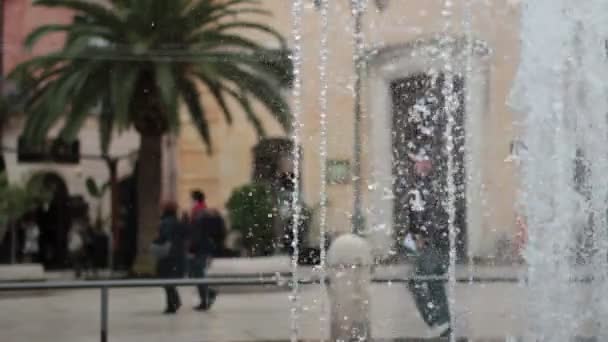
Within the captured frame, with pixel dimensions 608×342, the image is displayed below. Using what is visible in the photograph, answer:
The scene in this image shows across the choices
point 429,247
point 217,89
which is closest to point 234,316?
point 429,247

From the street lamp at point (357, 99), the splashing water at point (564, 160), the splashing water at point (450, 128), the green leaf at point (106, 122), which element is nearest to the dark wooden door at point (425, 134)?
the splashing water at point (450, 128)

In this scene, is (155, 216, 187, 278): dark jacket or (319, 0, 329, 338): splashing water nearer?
(319, 0, 329, 338): splashing water

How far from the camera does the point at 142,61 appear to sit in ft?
46.5

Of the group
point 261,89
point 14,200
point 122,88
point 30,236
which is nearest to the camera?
point 261,89

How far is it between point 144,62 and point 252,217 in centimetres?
294

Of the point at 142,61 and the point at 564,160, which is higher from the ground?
the point at 142,61

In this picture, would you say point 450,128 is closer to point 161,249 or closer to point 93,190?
point 161,249

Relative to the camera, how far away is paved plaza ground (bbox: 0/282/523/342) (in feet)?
20.2

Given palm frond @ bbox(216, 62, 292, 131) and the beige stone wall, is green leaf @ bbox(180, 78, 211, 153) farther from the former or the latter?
the beige stone wall

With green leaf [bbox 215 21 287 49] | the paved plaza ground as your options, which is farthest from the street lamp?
green leaf [bbox 215 21 287 49]

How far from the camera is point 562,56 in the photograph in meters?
5.73

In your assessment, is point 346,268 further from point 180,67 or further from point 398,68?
point 180,67

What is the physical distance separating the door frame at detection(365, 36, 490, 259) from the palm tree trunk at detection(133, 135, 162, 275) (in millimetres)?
7713

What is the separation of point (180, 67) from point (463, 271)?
8.46m
